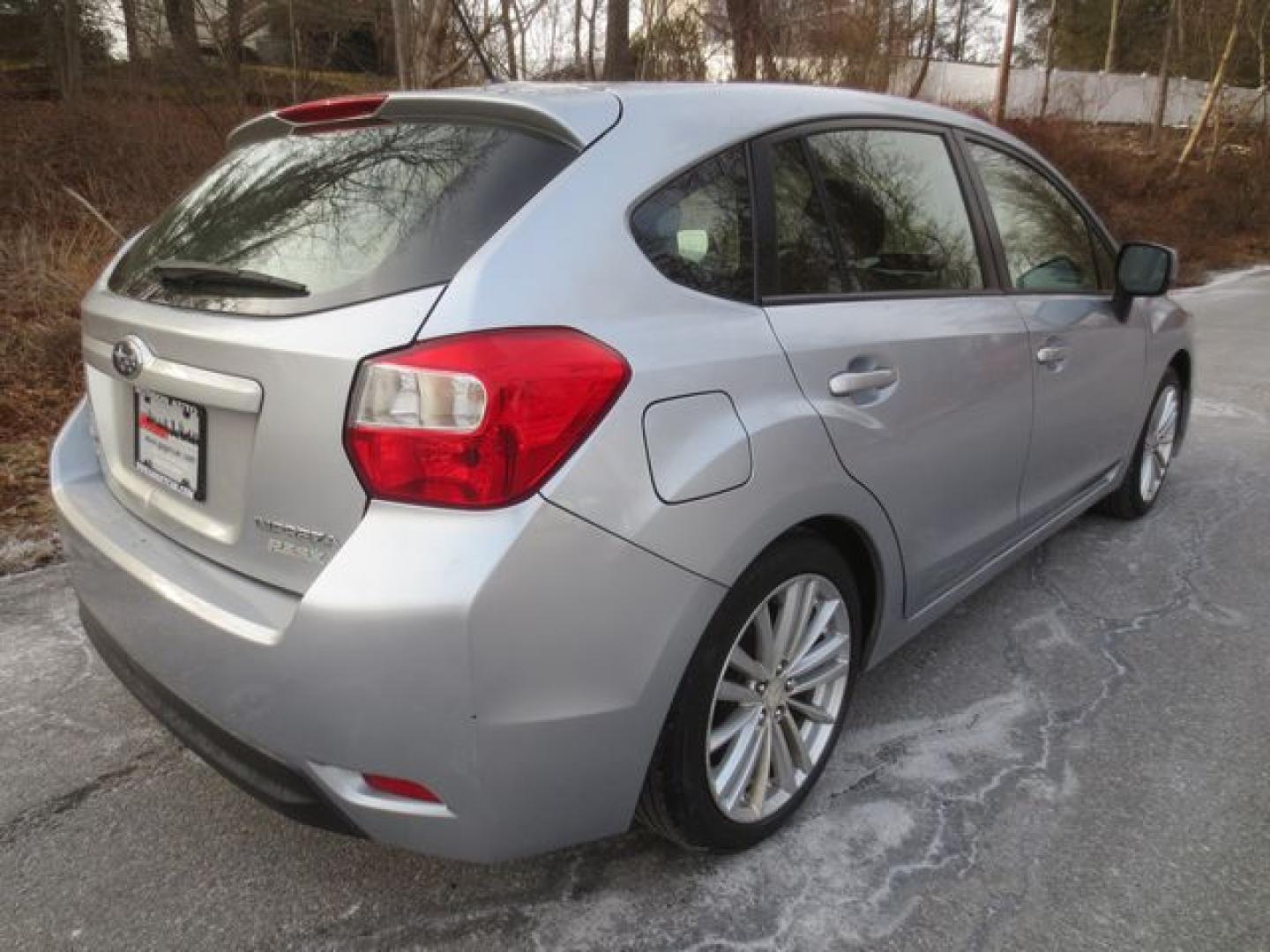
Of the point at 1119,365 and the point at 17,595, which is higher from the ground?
the point at 1119,365

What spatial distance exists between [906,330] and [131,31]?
37.5 ft

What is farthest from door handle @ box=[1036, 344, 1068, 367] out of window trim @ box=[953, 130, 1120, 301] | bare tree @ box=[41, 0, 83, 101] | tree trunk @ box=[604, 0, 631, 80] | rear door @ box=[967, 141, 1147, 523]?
bare tree @ box=[41, 0, 83, 101]

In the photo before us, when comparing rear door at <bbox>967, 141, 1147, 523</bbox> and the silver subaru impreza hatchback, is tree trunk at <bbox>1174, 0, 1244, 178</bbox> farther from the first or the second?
the silver subaru impreza hatchback

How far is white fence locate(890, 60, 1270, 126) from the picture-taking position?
2394 centimetres

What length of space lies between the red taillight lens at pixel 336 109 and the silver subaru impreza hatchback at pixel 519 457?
12 mm

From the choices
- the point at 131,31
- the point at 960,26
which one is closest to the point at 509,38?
the point at 131,31

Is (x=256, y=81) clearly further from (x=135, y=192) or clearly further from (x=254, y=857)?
(x=254, y=857)

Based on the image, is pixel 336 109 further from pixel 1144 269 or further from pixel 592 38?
pixel 592 38

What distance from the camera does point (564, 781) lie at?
167 centimetres

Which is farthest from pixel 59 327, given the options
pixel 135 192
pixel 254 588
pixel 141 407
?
pixel 254 588

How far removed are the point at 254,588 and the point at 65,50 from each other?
499 inches

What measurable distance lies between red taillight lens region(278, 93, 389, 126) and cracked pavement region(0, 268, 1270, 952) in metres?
1.58

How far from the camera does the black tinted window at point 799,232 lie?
6.86 feet

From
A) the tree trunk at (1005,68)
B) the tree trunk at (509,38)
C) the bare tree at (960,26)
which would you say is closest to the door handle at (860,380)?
the tree trunk at (509,38)
